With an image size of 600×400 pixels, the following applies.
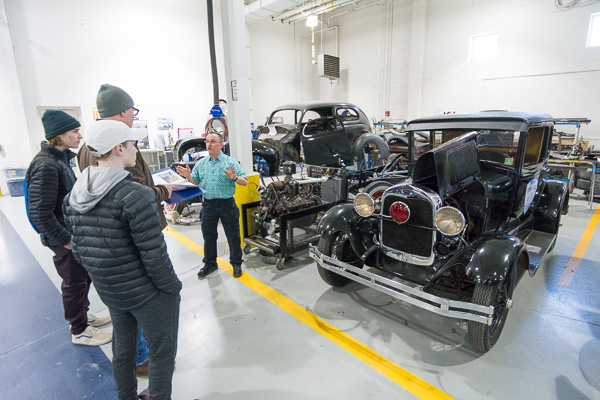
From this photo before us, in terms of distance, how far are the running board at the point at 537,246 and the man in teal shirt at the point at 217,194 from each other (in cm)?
281

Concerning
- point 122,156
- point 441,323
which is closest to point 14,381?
point 122,156

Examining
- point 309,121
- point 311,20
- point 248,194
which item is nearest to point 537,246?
point 248,194

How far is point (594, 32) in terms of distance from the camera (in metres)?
8.23

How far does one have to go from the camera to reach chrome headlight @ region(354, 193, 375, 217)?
285cm

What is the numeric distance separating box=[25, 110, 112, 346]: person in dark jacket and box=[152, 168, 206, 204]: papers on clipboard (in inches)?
23.3

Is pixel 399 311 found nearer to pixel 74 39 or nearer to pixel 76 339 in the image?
pixel 76 339

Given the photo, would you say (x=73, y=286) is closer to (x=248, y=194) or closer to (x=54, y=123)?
(x=54, y=123)

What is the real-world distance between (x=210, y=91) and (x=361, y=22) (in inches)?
276

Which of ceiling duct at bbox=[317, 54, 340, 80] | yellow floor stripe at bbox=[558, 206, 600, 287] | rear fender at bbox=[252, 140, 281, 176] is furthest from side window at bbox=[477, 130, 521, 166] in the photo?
ceiling duct at bbox=[317, 54, 340, 80]

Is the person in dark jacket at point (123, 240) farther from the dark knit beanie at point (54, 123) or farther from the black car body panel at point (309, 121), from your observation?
the black car body panel at point (309, 121)

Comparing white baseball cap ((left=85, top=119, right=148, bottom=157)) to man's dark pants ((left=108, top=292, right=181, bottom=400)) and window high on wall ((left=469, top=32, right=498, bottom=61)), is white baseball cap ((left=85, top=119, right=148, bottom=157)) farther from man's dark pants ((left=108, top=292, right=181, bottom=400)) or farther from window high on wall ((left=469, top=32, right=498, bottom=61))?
window high on wall ((left=469, top=32, right=498, bottom=61))

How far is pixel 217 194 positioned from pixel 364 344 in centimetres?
206

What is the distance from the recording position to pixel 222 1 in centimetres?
410

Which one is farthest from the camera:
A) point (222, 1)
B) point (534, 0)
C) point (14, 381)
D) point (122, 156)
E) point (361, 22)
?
point (361, 22)
